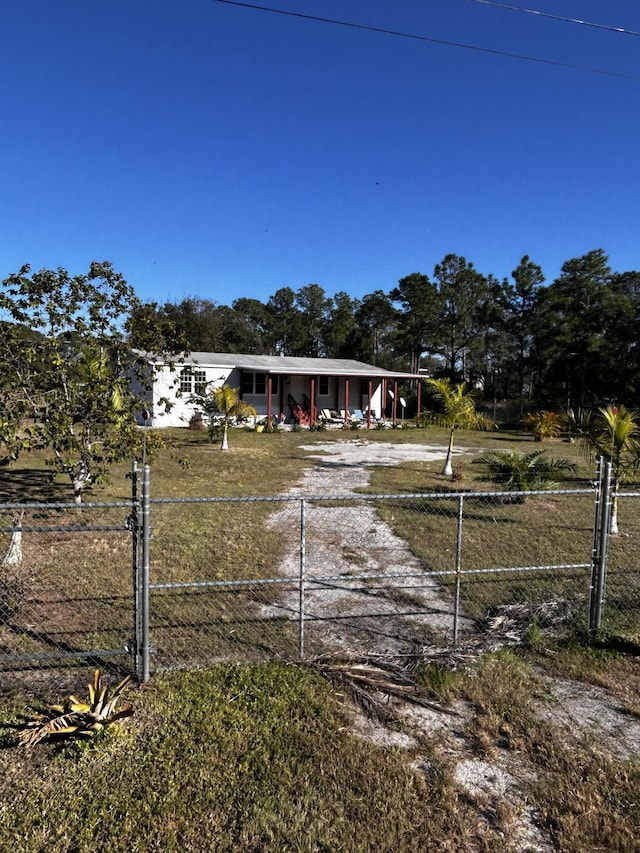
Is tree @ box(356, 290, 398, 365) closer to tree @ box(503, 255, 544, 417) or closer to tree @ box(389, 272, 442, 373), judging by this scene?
tree @ box(389, 272, 442, 373)

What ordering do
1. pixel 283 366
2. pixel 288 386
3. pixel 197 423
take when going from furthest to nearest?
pixel 288 386, pixel 283 366, pixel 197 423

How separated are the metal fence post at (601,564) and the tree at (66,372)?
19.8ft

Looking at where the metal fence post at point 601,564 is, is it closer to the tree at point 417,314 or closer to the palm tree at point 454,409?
the palm tree at point 454,409

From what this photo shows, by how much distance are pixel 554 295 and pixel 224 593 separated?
113 feet

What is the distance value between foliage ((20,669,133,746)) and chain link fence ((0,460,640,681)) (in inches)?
18.2

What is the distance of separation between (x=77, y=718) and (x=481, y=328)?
41095mm

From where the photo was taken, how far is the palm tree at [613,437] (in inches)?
323

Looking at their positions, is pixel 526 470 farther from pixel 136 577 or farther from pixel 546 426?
pixel 546 426

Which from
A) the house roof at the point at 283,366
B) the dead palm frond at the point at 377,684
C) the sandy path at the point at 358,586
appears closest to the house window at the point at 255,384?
the house roof at the point at 283,366

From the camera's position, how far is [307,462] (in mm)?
15992

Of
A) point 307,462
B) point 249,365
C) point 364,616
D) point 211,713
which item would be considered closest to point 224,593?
point 364,616

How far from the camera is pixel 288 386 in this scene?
95.3 ft

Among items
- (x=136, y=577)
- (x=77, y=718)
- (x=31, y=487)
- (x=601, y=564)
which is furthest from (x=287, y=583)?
(x=31, y=487)

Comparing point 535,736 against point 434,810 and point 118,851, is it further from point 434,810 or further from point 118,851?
point 118,851
